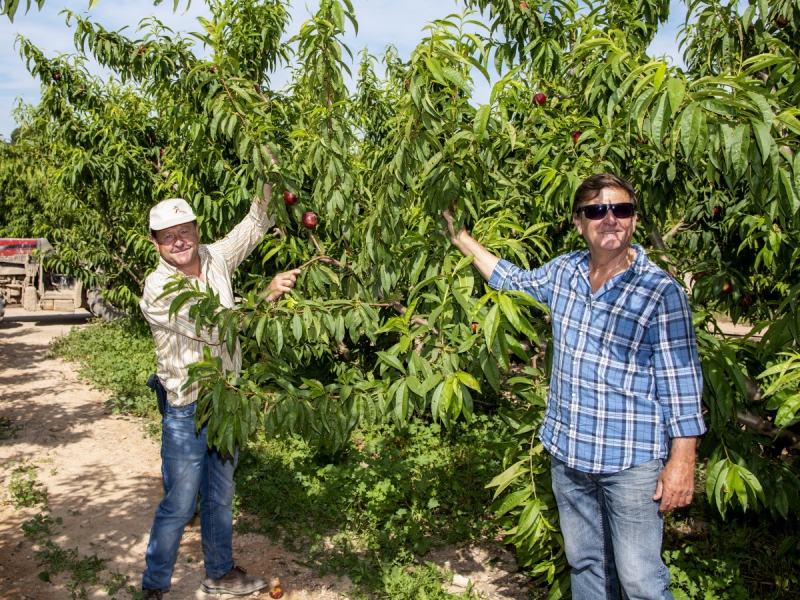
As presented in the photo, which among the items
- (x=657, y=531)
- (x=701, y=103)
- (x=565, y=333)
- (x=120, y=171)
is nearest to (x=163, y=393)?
(x=565, y=333)

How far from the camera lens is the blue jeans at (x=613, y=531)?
83.7 inches

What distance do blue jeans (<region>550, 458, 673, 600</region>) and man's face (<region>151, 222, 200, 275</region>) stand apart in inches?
66.0

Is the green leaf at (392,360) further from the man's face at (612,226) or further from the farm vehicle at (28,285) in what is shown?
the farm vehicle at (28,285)

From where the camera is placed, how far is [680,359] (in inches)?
81.4

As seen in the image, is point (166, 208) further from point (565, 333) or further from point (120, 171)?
point (120, 171)

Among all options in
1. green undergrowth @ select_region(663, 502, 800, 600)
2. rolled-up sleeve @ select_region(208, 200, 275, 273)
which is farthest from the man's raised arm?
green undergrowth @ select_region(663, 502, 800, 600)

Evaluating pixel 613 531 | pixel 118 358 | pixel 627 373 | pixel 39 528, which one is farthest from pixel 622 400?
pixel 118 358

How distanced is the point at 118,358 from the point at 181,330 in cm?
592

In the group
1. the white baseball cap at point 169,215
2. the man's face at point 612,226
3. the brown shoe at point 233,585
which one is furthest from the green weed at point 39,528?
the man's face at point 612,226

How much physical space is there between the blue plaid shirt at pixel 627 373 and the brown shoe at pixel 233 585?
5.71ft

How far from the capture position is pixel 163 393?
120 inches

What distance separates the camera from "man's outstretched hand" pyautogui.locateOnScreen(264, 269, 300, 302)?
2859 mm

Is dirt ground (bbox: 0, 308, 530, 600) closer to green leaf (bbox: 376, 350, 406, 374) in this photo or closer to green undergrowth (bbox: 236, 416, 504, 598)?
green undergrowth (bbox: 236, 416, 504, 598)

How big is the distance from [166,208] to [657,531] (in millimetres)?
2197
